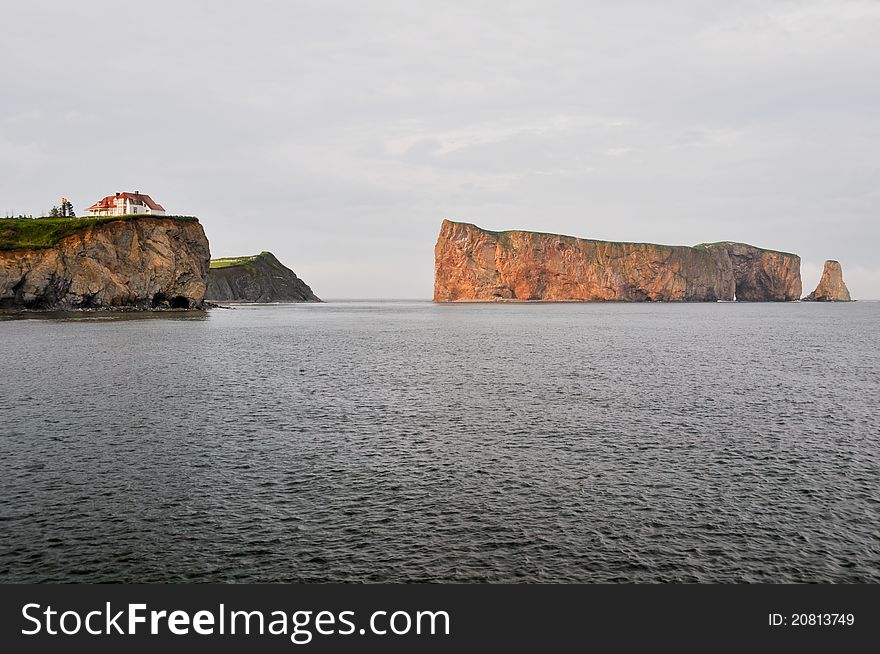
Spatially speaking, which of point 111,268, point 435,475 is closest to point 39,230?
point 111,268

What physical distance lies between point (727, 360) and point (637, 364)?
12012mm

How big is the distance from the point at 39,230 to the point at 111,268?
60.9 feet

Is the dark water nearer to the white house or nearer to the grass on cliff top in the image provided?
the grass on cliff top

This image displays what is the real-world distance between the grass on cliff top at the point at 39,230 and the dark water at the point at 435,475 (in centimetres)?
9612

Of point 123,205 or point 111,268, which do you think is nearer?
point 111,268

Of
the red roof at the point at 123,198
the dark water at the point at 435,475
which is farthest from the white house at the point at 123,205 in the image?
the dark water at the point at 435,475

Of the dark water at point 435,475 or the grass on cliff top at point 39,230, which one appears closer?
the dark water at point 435,475

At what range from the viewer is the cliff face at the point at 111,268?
5059 inches

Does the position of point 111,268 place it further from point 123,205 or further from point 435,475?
point 435,475

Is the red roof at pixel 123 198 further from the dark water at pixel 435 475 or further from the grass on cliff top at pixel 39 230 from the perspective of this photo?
the dark water at pixel 435 475

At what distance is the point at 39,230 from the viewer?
13650 centimetres

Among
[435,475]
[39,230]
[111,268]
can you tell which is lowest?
[435,475]

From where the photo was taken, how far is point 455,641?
14141 millimetres

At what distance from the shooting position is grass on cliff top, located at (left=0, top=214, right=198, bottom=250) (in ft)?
422
